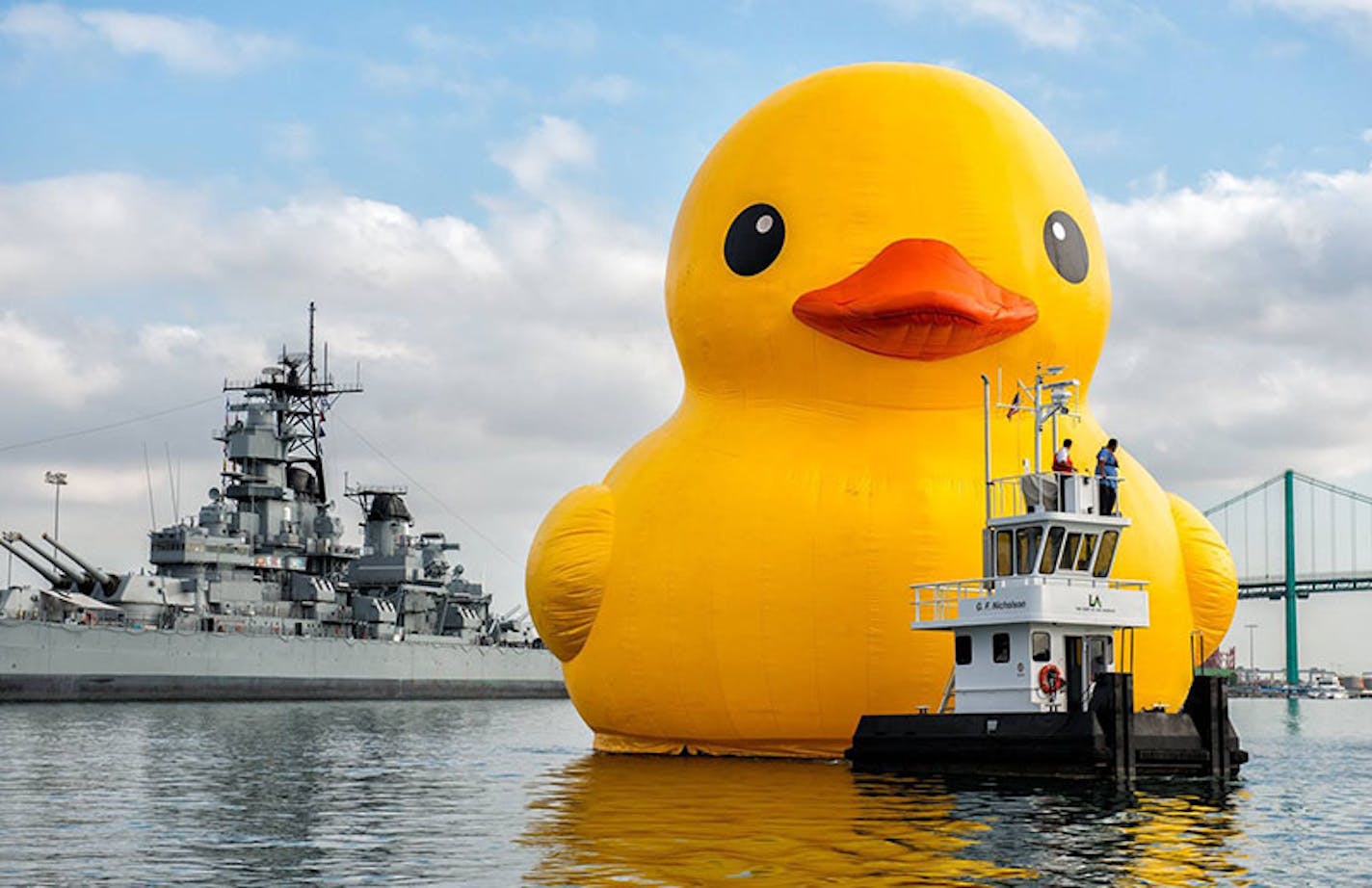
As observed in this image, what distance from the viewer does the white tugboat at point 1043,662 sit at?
19.4m

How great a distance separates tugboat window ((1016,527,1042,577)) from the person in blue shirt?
47.8 inches

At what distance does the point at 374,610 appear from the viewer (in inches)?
2776

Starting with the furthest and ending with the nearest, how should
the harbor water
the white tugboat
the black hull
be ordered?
the white tugboat
the black hull
the harbor water

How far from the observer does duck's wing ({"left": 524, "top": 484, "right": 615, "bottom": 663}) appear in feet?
72.9

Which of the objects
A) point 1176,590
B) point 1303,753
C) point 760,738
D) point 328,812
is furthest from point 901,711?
point 1303,753

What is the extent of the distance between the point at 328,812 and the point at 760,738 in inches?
240

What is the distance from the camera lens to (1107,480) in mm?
20953

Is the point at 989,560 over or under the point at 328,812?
over

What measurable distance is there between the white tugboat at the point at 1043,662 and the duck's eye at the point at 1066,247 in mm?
1808

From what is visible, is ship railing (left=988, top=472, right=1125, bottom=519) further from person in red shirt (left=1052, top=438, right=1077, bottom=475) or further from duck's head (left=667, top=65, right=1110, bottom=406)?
duck's head (left=667, top=65, right=1110, bottom=406)

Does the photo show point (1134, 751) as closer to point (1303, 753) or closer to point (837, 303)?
point (837, 303)

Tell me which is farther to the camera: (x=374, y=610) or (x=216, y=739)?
(x=374, y=610)

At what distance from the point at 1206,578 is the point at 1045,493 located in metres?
3.37

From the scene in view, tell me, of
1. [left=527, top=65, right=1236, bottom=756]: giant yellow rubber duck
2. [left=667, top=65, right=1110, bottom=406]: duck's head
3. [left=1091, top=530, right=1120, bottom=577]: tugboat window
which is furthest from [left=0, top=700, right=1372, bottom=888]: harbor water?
[left=667, top=65, right=1110, bottom=406]: duck's head
